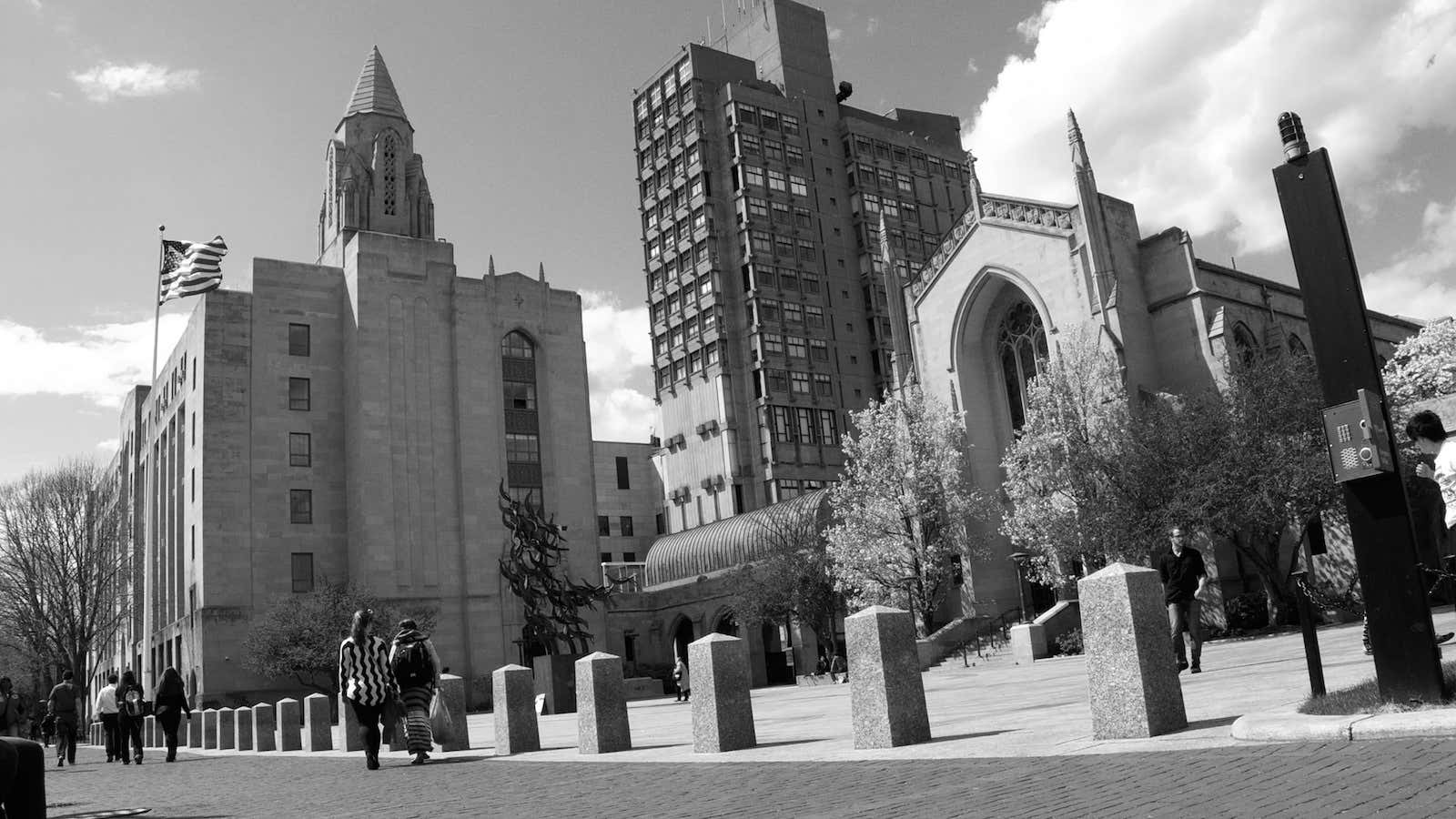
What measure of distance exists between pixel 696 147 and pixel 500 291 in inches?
846

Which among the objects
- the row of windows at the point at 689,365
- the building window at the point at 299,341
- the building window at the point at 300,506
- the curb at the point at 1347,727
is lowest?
the curb at the point at 1347,727

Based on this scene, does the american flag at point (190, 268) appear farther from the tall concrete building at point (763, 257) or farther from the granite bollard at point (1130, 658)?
the granite bollard at point (1130, 658)

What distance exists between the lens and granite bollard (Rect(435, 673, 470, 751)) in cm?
1614

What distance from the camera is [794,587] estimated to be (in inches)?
1848

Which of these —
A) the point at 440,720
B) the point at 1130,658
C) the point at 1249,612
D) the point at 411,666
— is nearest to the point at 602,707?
the point at 411,666

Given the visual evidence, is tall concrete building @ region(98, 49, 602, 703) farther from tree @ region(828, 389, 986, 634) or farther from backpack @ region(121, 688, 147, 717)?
backpack @ region(121, 688, 147, 717)

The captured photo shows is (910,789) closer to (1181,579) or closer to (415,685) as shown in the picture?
(1181,579)

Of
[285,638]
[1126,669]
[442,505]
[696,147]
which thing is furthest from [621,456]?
[1126,669]

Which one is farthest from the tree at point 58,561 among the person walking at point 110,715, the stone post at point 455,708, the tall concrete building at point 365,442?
the stone post at point 455,708

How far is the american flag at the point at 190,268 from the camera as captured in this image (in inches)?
2023

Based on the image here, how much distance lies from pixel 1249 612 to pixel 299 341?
45694mm

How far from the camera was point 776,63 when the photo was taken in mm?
85625

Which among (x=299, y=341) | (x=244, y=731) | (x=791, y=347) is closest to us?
(x=244, y=731)

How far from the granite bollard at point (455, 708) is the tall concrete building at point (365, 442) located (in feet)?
115
